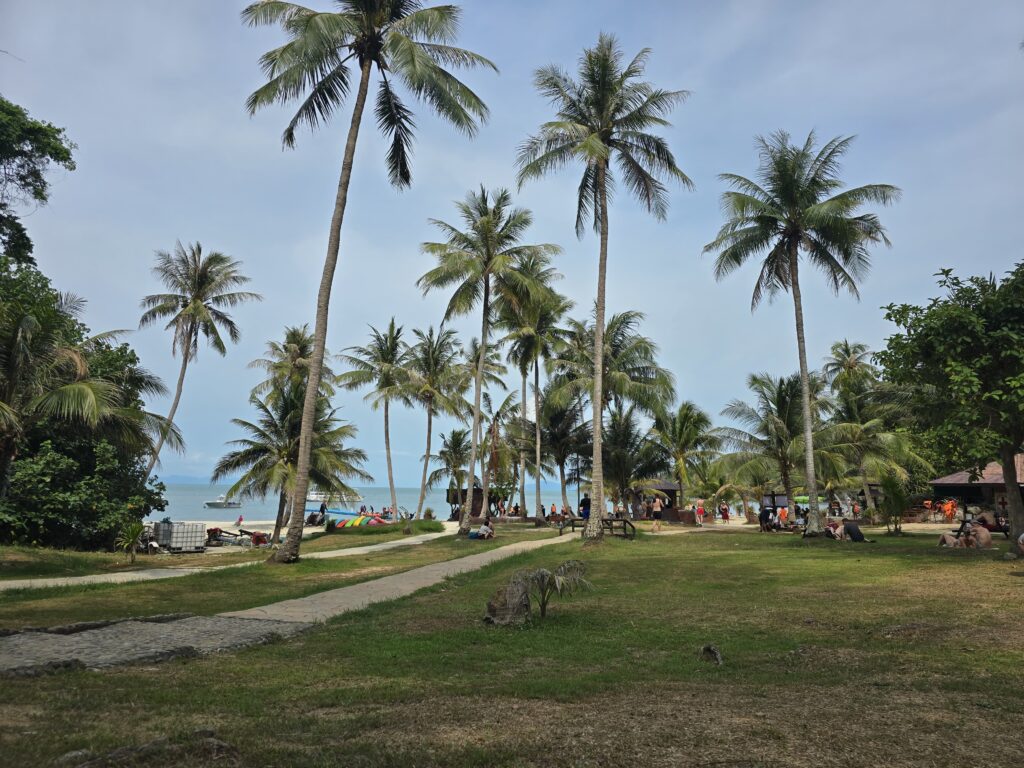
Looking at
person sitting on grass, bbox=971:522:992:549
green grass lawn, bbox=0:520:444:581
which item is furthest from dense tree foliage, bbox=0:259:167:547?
person sitting on grass, bbox=971:522:992:549

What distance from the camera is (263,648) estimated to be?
6539 mm

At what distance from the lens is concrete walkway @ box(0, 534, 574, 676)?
5.55 m

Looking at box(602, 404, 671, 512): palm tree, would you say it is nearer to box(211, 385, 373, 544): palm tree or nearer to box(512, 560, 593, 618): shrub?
box(211, 385, 373, 544): palm tree

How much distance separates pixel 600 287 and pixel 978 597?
556 inches

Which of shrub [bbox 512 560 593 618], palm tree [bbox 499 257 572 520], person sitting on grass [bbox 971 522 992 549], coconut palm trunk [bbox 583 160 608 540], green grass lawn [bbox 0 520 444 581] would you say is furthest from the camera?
palm tree [bbox 499 257 572 520]

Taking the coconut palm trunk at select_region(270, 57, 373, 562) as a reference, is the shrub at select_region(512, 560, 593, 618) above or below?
below

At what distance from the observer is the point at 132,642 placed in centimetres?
638

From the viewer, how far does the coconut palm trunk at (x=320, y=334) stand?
15.4 meters

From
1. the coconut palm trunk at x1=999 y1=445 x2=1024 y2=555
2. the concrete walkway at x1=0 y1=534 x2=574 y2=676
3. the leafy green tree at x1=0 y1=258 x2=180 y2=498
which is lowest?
the concrete walkway at x1=0 y1=534 x2=574 y2=676

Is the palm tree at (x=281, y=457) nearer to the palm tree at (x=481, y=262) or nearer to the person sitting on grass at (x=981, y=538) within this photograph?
the palm tree at (x=481, y=262)

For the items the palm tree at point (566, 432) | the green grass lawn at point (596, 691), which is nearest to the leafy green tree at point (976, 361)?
the green grass lawn at point (596, 691)

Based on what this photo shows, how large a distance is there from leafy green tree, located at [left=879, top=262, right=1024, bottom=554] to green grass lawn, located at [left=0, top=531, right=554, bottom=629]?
40.0 ft

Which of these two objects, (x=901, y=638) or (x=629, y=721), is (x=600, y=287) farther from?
(x=629, y=721)

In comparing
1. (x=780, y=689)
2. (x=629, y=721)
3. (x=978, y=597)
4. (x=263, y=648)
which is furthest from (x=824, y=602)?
(x=263, y=648)
